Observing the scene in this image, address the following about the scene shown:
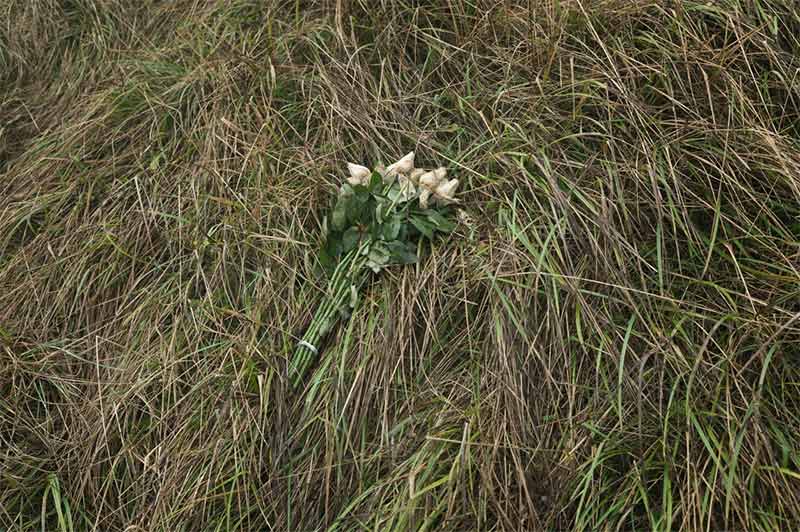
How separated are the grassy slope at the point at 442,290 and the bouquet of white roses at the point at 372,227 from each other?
0.05 m

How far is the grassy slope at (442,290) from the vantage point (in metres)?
1.62

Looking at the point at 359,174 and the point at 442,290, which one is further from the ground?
the point at 359,174

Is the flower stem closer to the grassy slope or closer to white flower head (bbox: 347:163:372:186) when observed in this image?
the grassy slope

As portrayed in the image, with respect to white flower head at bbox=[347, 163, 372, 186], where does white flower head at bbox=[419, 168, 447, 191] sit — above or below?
above

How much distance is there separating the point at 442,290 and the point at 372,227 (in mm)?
221

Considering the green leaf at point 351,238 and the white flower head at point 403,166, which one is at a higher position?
the white flower head at point 403,166

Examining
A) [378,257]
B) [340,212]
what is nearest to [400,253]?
[378,257]

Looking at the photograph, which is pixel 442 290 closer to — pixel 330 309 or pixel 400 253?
pixel 400 253

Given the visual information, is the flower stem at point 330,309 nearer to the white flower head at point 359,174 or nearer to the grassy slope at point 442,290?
the grassy slope at point 442,290

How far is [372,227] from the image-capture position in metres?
1.93

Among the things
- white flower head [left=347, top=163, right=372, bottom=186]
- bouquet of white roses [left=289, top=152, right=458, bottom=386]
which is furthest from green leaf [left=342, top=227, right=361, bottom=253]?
white flower head [left=347, top=163, right=372, bottom=186]

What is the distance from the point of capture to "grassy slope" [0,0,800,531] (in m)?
1.62

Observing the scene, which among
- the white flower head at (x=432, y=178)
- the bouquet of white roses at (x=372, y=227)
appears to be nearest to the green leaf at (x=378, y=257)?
the bouquet of white roses at (x=372, y=227)

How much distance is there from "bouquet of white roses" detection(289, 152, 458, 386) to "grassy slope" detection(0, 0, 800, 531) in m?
0.05
